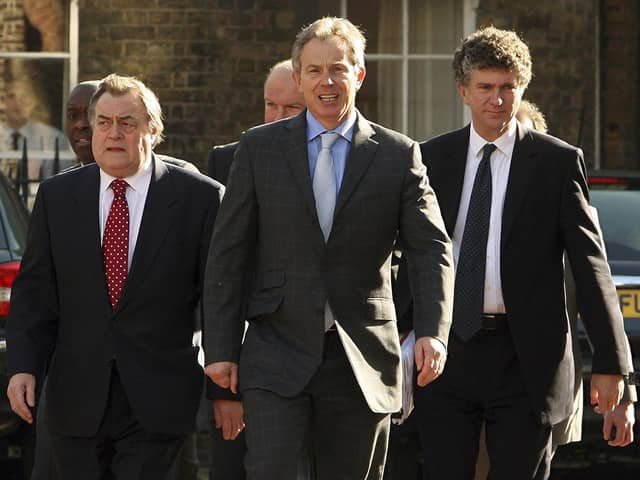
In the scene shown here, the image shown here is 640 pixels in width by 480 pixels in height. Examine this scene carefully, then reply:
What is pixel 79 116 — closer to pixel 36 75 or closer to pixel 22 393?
pixel 22 393

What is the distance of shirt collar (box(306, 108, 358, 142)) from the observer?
557 cm

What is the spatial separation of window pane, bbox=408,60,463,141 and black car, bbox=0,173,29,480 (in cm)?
618

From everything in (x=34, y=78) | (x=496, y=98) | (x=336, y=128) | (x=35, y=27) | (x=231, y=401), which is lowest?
(x=231, y=401)

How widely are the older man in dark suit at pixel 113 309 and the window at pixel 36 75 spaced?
7907mm

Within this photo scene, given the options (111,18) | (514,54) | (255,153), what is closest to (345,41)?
(255,153)

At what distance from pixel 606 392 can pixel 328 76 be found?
1559 millimetres

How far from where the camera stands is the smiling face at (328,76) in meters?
5.51

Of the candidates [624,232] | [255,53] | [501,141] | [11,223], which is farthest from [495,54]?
[255,53]

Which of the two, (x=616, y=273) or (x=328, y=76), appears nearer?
(x=328, y=76)

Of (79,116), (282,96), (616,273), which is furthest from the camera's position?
(79,116)

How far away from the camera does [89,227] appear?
5.88 meters

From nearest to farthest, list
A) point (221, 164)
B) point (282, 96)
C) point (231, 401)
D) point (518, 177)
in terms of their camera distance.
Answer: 1. point (231, 401)
2. point (518, 177)
3. point (221, 164)
4. point (282, 96)

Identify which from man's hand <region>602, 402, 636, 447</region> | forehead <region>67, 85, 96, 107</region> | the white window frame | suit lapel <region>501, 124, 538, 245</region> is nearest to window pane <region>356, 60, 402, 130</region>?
the white window frame

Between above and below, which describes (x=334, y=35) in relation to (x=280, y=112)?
above
